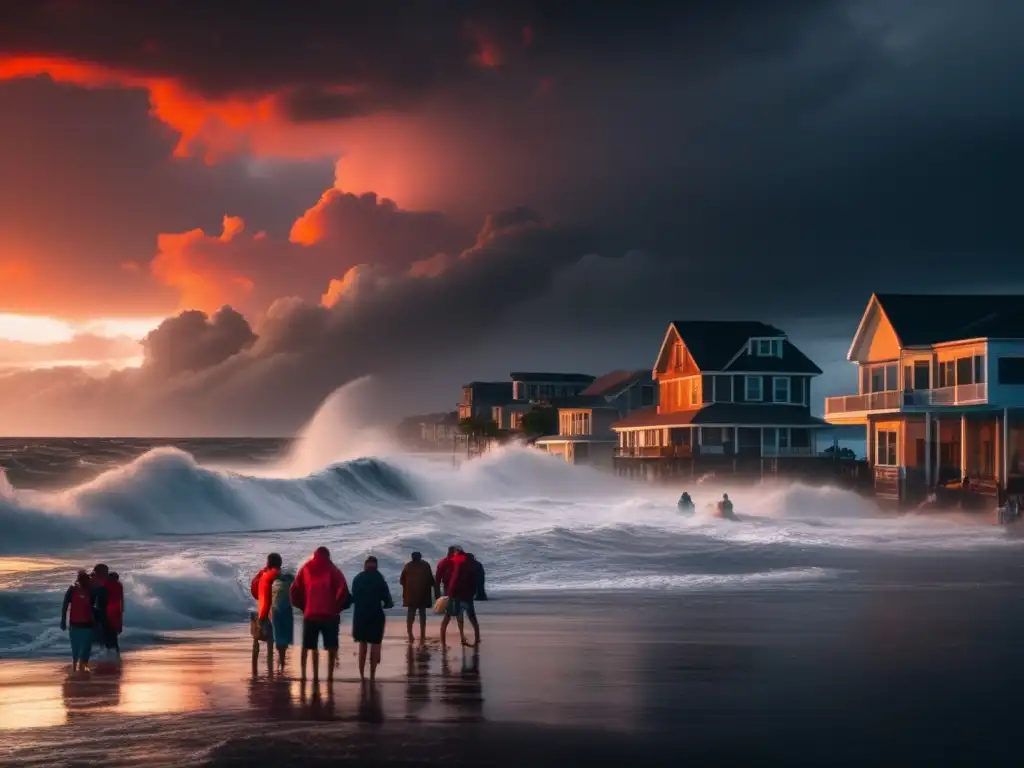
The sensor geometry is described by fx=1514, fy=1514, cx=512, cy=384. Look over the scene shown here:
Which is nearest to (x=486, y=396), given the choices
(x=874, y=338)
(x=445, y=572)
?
(x=874, y=338)

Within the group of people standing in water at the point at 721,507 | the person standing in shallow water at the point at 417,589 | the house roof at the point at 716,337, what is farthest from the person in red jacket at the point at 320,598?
the house roof at the point at 716,337

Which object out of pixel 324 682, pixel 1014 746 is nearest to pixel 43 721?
pixel 324 682

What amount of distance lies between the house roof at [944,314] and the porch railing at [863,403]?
2836mm

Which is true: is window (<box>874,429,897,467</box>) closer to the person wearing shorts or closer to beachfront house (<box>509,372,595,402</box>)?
the person wearing shorts

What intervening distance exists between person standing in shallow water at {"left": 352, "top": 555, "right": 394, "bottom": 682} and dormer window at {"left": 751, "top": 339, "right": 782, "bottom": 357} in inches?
2931

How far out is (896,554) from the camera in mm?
45094

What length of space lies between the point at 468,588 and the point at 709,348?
229 feet

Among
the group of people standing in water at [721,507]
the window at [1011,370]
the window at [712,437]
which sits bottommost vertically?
the group of people standing in water at [721,507]

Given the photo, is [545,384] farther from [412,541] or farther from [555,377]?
[412,541]

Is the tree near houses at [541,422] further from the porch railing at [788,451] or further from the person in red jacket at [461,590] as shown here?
the person in red jacket at [461,590]

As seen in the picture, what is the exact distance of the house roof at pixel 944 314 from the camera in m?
69.6

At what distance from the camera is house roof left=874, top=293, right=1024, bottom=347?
69.6 meters

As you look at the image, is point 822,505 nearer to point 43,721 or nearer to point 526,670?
point 526,670

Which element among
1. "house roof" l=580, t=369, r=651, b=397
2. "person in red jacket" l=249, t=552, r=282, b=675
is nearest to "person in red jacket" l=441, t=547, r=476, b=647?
"person in red jacket" l=249, t=552, r=282, b=675
